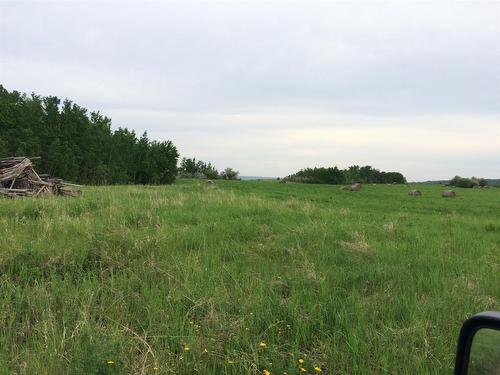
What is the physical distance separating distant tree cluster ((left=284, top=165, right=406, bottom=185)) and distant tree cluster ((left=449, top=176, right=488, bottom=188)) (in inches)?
833

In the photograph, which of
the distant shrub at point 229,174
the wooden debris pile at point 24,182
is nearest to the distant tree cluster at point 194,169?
the distant shrub at point 229,174

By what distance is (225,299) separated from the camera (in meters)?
4.55

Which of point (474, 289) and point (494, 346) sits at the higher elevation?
point (494, 346)

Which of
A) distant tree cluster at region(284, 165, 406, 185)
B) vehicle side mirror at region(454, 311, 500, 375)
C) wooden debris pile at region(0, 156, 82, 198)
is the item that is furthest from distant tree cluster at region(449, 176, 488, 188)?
vehicle side mirror at region(454, 311, 500, 375)

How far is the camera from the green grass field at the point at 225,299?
11.3 feet

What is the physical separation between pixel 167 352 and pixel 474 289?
4.42 meters

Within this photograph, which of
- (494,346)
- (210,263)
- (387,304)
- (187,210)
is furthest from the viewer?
(187,210)

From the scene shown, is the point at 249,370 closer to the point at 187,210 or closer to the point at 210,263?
the point at 210,263

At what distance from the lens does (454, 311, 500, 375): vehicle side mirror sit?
1609mm

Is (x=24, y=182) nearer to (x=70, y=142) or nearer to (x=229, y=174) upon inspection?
(x=70, y=142)

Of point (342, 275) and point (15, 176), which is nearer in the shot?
point (342, 275)

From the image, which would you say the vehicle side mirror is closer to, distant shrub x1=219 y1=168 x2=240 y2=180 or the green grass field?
the green grass field

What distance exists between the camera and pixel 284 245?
7.75m

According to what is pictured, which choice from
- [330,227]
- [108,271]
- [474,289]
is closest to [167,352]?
[108,271]
